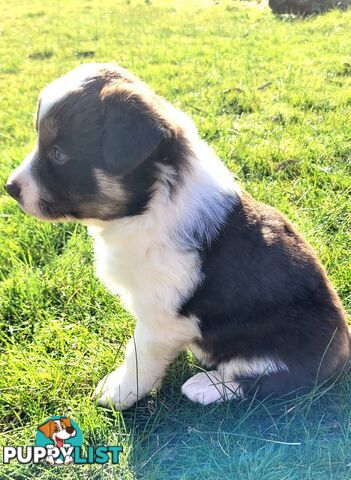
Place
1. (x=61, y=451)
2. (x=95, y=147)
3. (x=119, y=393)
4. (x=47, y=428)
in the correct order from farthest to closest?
(x=119, y=393) → (x=47, y=428) → (x=61, y=451) → (x=95, y=147)

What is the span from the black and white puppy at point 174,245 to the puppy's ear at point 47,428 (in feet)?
0.96

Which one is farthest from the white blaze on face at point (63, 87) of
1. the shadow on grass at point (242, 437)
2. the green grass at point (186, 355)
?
the shadow on grass at point (242, 437)

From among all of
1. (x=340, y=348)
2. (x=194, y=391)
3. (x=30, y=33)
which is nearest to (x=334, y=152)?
(x=340, y=348)

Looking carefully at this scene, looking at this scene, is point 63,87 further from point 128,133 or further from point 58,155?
point 128,133

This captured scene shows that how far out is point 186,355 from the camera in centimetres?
292

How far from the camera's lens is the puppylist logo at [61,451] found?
7.77 feet

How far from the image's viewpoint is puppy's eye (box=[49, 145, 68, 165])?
216cm

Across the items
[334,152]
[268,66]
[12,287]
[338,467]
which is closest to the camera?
[338,467]

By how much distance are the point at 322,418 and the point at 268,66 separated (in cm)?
605

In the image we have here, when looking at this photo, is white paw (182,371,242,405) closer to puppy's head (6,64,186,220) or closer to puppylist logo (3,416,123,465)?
puppylist logo (3,416,123,465)

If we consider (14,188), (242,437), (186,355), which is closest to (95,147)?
(14,188)

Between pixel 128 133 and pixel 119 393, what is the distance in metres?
1.43

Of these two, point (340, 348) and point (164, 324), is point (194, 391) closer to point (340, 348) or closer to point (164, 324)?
point (164, 324)

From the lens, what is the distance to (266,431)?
8.13 ft
